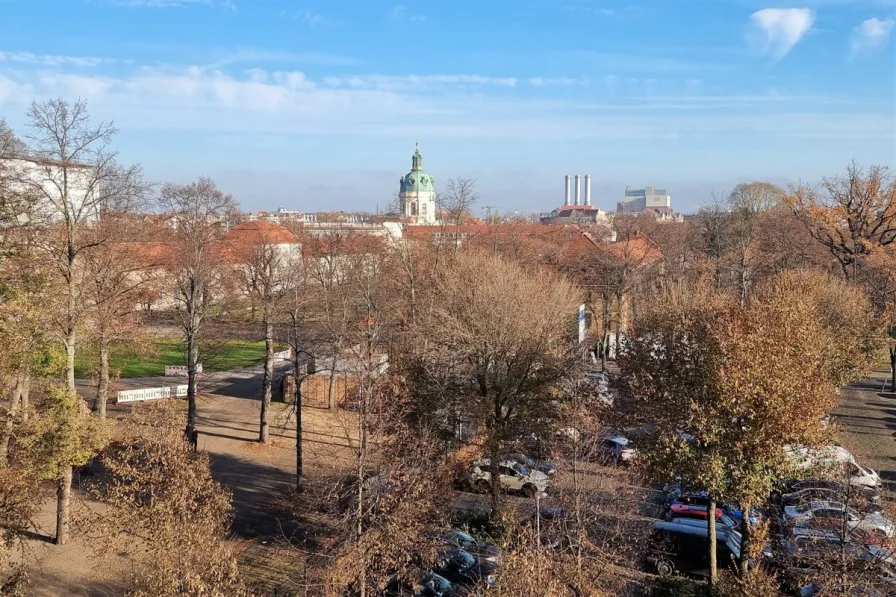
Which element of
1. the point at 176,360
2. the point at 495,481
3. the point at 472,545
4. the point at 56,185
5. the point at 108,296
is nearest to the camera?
the point at 472,545

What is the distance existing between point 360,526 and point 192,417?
11.1 m

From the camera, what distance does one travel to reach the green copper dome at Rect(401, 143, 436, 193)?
5069 inches

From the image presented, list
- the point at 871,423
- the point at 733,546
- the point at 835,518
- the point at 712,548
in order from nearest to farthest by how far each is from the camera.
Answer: the point at 835,518 → the point at 712,548 → the point at 733,546 → the point at 871,423

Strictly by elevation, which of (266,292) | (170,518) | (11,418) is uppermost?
(266,292)

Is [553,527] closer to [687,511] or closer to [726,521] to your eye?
[726,521]

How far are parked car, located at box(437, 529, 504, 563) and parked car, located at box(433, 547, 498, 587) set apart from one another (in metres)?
0.17

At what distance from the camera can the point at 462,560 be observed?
13422mm

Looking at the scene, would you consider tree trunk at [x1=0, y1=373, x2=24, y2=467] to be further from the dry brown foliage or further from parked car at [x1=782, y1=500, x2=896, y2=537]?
parked car at [x1=782, y1=500, x2=896, y2=537]

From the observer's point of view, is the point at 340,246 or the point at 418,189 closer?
the point at 340,246

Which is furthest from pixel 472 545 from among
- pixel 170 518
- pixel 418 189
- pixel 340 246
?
pixel 418 189

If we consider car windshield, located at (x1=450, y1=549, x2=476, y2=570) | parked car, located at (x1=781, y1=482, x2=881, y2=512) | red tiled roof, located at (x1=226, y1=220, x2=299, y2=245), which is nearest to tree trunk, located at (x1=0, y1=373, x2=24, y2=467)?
car windshield, located at (x1=450, y1=549, x2=476, y2=570)

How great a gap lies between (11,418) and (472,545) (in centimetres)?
925

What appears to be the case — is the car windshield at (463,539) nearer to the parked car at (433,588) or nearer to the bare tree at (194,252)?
the parked car at (433,588)

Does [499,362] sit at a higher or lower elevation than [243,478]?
higher
